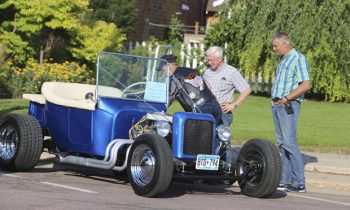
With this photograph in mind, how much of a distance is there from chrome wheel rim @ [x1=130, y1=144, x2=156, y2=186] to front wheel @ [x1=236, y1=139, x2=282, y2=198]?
4.01 ft

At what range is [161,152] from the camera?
331 inches

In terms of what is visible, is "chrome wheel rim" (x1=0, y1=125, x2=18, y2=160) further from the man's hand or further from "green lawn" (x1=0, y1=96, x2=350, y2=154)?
"green lawn" (x1=0, y1=96, x2=350, y2=154)

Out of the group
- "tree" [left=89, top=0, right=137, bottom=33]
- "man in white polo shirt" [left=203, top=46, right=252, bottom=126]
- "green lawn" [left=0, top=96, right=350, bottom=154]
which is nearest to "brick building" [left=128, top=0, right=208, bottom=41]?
"tree" [left=89, top=0, right=137, bottom=33]

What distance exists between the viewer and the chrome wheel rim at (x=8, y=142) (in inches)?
404

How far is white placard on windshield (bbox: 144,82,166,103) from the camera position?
10.1 meters

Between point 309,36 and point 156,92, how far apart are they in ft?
45.1

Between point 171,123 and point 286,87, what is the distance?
6.31 feet

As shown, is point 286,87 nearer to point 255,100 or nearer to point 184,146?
point 184,146

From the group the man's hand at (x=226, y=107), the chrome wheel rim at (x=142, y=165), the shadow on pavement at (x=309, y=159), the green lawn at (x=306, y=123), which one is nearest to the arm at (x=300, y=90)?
the man's hand at (x=226, y=107)

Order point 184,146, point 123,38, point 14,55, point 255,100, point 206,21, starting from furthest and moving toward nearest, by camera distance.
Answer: point 206,21 < point 123,38 < point 255,100 < point 14,55 < point 184,146

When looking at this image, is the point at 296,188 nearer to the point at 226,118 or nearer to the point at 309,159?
the point at 226,118

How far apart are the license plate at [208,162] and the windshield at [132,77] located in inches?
56.5

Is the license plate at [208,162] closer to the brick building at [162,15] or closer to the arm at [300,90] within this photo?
the arm at [300,90]

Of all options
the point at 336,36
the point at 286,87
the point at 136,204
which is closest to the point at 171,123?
the point at 136,204
